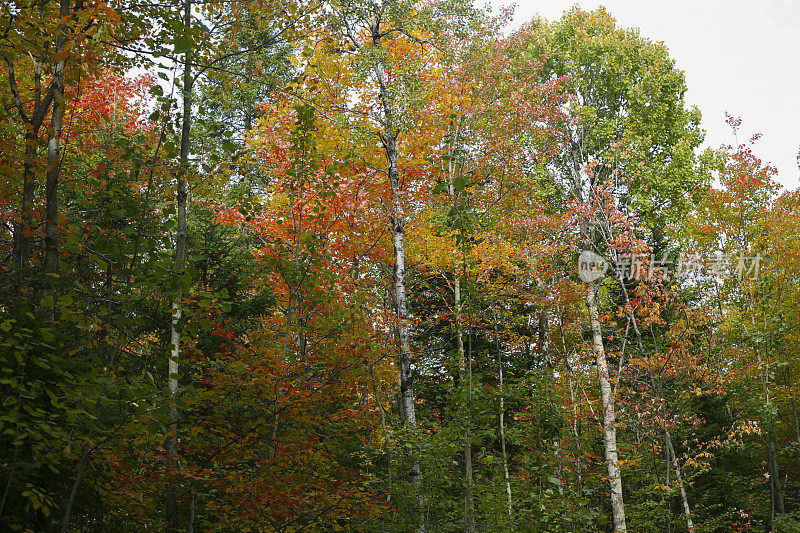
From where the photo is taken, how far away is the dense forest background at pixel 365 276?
13.5 feet

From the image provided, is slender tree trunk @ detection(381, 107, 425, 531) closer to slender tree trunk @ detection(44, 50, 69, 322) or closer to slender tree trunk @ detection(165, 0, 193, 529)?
slender tree trunk @ detection(165, 0, 193, 529)

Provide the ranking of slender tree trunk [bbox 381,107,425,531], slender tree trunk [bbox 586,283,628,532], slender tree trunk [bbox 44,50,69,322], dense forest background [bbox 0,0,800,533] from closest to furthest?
dense forest background [bbox 0,0,800,533] < slender tree trunk [bbox 44,50,69,322] < slender tree trunk [bbox 381,107,425,531] < slender tree trunk [bbox 586,283,628,532]

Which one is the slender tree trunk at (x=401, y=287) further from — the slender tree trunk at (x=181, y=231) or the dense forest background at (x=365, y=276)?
the slender tree trunk at (x=181, y=231)

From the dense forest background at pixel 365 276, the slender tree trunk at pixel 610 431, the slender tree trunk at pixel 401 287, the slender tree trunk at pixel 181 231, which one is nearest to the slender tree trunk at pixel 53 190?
the dense forest background at pixel 365 276

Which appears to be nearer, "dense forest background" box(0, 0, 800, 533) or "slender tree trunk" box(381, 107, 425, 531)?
"dense forest background" box(0, 0, 800, 533)

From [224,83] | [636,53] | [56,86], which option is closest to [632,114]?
[636,53]

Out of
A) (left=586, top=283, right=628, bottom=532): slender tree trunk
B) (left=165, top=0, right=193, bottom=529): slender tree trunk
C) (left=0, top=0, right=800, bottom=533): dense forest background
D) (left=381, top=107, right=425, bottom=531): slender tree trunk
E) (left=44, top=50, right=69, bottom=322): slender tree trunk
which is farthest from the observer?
(left=586, top=283, right=628, bottom=532): slender tree trunk

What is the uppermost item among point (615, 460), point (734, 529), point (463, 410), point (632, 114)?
point (632, 114)

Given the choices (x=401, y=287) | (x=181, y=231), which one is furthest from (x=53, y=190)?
(x=401, y=287)

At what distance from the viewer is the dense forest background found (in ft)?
13.5

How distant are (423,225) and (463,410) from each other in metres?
6.06

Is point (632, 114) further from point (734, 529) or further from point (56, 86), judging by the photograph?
point (56, 86)

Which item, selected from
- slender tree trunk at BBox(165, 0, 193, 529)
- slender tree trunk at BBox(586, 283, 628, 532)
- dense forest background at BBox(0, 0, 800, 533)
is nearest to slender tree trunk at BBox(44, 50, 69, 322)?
dense forest background at BBox(0, 0, 800, 533)

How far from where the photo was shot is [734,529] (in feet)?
45.6
